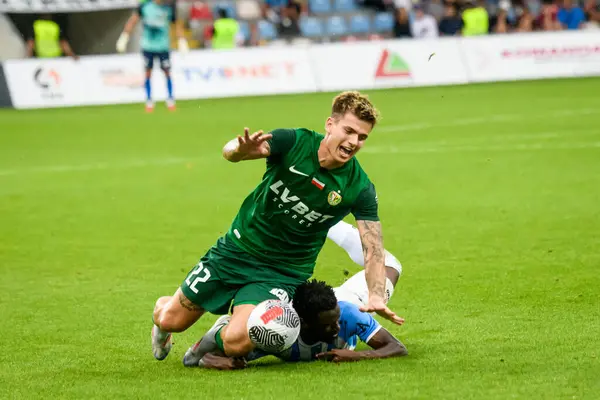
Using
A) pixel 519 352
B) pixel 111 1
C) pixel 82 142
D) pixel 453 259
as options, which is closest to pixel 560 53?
pixel 111 1

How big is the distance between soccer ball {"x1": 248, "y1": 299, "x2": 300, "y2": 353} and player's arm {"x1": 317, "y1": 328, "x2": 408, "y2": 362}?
0.30m

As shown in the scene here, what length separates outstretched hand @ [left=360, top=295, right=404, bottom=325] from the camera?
6.24m

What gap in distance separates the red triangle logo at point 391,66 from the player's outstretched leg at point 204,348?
2172 cm

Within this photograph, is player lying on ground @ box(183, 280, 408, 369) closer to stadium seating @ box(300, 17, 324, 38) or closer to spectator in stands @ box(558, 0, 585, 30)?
stadium seating @ box(300, 17, 324, 38)

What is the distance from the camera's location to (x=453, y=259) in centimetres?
1001

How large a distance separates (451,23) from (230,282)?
25978 mm

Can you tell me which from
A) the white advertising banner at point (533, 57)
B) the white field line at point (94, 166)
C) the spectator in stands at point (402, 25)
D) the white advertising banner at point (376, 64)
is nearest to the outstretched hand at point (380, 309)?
the white field line at point (94, 166)

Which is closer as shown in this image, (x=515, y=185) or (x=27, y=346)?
(x=27, y=346)

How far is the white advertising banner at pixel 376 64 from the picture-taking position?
2795cm

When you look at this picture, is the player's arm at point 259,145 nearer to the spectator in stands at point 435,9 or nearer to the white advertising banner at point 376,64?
the white advertising banner at point 376,64

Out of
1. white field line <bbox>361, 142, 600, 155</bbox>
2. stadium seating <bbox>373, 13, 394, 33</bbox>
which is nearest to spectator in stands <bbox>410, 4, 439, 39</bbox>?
stadium seating <bbox>373, 13, 394, 33</bbox>

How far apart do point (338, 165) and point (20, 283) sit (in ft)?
13.2

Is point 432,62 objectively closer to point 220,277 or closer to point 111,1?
point 111,1

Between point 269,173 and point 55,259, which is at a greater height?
point 269,173
